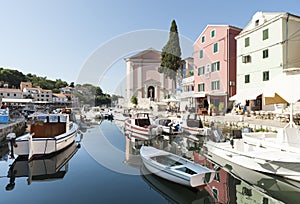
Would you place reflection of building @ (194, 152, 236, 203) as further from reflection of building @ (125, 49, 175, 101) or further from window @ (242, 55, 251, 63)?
reflection of building @ (125, 49, 175, 101)

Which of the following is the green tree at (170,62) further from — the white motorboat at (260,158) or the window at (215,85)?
the white motorboat at (260,158)

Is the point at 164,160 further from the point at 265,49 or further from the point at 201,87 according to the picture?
the point at 201,87

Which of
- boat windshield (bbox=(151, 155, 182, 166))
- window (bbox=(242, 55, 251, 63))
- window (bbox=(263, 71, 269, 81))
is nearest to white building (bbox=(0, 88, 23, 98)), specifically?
window (bbox=(242, 55, 251, 63))

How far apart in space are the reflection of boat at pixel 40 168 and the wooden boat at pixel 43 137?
34cm

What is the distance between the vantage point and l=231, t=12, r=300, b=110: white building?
54.8 feet

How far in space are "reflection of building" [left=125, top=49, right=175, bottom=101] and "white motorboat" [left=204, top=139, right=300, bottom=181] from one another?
20.6 meters

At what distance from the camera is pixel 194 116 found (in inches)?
555

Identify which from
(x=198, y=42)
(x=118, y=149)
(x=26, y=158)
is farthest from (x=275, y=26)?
(x=26, y=158)

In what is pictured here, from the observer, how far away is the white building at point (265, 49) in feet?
54.8

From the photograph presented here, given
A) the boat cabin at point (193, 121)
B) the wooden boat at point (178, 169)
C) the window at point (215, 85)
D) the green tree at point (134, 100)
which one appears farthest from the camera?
the green tree at point (134, 100)

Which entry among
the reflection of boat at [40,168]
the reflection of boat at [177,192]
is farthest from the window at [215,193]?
the reflection of boat at [40,168]

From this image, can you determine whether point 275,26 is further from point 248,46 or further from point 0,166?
point 0,166

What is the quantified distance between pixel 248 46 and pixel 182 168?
1829 centimetres

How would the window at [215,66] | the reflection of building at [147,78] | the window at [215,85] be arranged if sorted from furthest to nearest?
the reflection of building at [147,78]
the window at [215,66]
the window at [215,85]
